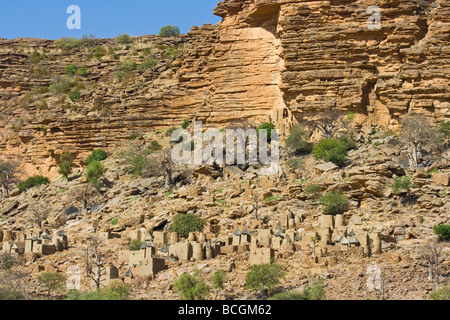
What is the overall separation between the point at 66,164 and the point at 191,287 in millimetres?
31679

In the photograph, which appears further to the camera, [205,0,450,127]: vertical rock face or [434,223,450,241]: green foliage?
[205,0,450,127]: vertical rock face

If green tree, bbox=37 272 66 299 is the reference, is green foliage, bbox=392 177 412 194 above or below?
above

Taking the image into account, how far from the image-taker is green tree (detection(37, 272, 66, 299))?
42253 millimetres

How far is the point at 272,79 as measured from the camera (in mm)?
66875

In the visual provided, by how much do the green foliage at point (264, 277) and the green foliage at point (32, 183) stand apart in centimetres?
3197

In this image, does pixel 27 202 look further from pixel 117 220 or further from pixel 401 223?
pixel 401 223

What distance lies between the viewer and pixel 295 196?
52.2 metres

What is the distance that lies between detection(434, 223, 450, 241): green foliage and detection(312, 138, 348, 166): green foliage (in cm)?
1147

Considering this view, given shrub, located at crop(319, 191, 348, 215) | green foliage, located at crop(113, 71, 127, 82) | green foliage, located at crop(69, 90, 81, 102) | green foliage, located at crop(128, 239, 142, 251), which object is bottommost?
green foliage, located at crop(128, 239, 142, 251)

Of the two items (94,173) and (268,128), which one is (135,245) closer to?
(94,173)

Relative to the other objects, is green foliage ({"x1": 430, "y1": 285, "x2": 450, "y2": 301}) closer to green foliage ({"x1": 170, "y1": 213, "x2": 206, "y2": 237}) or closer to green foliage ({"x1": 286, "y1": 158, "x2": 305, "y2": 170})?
green foliage ({"x1": 170, "y1": 213, "x2": 206, "y2": 237})

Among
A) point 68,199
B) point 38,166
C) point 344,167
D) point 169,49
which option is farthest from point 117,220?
point 169,49

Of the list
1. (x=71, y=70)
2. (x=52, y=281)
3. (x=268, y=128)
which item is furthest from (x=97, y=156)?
(x=52, y=281)

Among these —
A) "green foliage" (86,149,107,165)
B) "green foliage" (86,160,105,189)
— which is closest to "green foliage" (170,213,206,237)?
"green foliage" (86,160,105,189)
